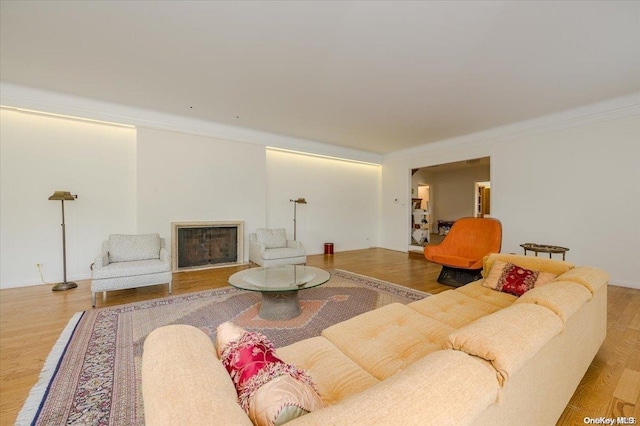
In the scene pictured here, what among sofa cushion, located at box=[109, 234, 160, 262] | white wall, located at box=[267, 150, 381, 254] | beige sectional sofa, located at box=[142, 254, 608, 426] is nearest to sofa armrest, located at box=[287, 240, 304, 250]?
white wall, located at box=[267, 150, 381, 254]

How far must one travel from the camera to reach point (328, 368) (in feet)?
4.33

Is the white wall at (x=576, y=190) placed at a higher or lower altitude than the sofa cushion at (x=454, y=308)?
higher

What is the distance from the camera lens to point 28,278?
157 inches

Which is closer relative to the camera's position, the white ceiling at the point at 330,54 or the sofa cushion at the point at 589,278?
the sofa cushion at the point at 589,278

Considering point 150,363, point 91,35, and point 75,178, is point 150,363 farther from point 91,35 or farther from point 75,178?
point 75,178

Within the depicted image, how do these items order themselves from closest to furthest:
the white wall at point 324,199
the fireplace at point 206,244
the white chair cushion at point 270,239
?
the fireplace at point 206,244 < the white chair cushion at point 270,239 < the white wall at point 324,199

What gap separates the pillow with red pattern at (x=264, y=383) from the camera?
0.73m

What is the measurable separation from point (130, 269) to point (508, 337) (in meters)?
3.97

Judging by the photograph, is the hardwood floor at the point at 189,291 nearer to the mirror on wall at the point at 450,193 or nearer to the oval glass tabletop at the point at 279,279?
the oval glass tabletop at the point at 279,279

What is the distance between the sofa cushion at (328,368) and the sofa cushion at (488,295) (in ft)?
5.10

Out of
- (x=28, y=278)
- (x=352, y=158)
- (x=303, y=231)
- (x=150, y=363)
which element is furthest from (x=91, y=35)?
(x=352, y=158)

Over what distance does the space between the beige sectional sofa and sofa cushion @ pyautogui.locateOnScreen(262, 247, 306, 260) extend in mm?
3207

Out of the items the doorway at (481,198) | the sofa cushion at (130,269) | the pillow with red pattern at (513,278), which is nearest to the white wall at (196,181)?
the sofa cushion at (130,269)

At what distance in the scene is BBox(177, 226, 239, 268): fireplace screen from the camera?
5055 millimetres
